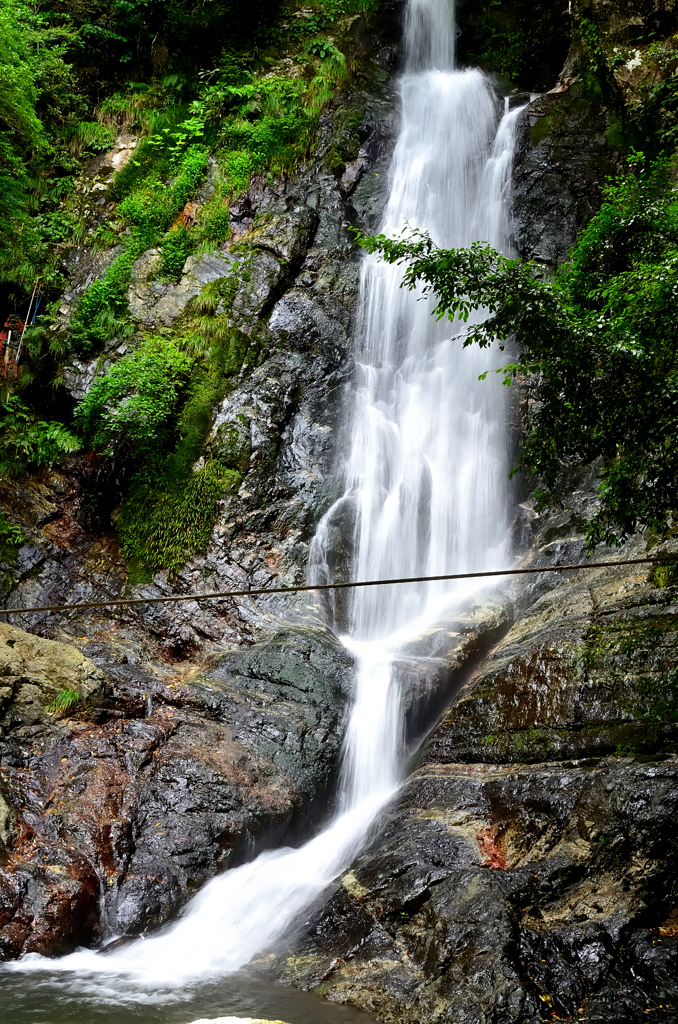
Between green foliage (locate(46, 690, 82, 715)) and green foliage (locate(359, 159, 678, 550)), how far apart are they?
5.60 metres

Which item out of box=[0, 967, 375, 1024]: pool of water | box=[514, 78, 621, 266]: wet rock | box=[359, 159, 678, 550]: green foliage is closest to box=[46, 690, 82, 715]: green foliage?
→ box=[0, 967, 375, 1024]: pool of water

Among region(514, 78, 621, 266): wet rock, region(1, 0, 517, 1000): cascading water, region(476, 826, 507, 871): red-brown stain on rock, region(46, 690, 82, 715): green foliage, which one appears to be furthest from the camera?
region(514, 78, 621, 266): wet rock

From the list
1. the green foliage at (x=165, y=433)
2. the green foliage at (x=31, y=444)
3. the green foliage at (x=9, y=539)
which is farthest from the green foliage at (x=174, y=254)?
the green foliage at (x=9, y=539)

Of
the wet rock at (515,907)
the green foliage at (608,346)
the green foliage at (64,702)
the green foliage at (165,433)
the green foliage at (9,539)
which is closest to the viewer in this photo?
the wet rock at (515,907)

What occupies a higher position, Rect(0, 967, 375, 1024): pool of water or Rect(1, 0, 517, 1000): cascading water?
Rect(1, 0, 517, 1000): cascading water

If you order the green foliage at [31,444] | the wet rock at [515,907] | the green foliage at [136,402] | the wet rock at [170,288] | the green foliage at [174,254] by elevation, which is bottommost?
the wet rock at [515,907]

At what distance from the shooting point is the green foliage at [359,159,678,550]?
5090mm

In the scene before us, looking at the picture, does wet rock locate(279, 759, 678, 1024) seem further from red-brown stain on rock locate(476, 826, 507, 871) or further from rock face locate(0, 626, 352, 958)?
rock face locate(0, 626, 352, 958)

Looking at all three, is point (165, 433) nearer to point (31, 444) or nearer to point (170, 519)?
point (170, 519)

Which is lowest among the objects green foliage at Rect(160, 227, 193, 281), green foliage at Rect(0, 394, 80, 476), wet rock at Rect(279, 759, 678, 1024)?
wet rock at Rect(279, 759, 678, 1024)

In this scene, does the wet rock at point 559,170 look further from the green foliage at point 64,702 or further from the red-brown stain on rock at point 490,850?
the green foliage at point 64,702

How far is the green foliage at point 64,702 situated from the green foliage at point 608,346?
560 cm

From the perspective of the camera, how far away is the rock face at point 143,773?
21.0 feet

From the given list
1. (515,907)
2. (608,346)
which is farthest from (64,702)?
(608,346)
